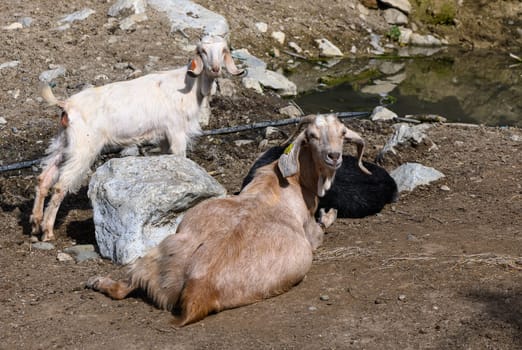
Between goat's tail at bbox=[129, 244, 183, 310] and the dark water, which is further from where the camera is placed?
the dark water

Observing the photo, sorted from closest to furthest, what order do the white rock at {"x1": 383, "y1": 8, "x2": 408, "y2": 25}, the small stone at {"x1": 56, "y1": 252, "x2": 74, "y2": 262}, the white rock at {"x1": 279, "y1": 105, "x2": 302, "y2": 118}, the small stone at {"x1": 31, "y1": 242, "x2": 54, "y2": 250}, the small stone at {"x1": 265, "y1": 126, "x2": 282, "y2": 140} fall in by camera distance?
1. the small stone at {"x1": 56, "y1": 252, "x2": 74, "y2": 262}
2. the small stone at {"x1": 31, "y1": 242, "x2": 54, "y2": 250}
3. the small stone at {"x1": 265, "y1": 126, "x2": 282, "y2": 140}
4. the white rock at {"x1": 279, "y1": 105, "x2": 302, "y2": 118}
5. the white rock at {"x1": 383, "y1": 8, "x2": 408, "y2": 25}

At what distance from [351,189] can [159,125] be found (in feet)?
6.46

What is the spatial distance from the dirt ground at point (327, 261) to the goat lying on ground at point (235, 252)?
0.12 metres

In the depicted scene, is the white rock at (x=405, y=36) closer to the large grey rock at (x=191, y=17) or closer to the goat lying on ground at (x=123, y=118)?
the large grey rock at (x=191, y=17)

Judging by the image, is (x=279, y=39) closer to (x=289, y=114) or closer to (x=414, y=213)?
(x=289, y=114)

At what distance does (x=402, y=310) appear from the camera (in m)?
5.20

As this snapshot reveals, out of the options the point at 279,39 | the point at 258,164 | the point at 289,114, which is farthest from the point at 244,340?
the point at 279,39

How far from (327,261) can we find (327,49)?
8.47 m

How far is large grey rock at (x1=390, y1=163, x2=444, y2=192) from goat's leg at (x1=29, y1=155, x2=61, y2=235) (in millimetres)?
3310

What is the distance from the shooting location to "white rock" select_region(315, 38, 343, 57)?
14.2 m

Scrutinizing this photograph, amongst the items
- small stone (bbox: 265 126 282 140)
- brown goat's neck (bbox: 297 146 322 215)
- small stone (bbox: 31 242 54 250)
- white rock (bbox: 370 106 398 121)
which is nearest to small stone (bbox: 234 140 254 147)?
small stone (bbox: 265 126 282 140)

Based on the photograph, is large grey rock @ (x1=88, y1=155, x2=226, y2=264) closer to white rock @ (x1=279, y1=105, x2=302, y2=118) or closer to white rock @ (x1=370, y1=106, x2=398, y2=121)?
white rock @ (x1=279, y1=105, x2=302, y2=118)

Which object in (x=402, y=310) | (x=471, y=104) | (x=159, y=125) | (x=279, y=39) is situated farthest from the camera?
(x=279, y=39)

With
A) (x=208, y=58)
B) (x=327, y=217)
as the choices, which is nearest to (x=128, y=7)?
(x=208, y=58)
